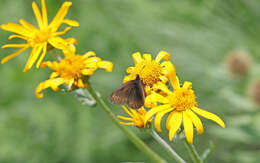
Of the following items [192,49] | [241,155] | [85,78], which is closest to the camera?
[85,78]

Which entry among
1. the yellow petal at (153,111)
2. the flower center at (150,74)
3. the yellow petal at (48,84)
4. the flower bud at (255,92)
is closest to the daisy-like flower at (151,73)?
the flower center at (150,74)

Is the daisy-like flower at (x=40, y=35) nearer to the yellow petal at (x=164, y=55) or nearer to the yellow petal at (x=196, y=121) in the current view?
the yellow petal at (x=164, y=55)

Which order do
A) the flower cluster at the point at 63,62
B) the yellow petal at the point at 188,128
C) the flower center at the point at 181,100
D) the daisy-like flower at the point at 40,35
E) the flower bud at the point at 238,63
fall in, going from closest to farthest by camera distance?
the yellow petal at the point at 188,128, the flower center at the point at 181,100, the flower cluster at the point at 63,62, the daisy-like flower at the point at 40,35, the flower bud at the point at 238,63

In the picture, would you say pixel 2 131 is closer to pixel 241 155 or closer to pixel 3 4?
pixel 3 4

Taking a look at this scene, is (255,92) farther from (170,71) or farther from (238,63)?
(170,71)

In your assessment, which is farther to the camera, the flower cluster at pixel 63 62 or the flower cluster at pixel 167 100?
the flower cluster at pixel 63 62

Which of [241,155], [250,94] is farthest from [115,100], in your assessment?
[250,94]
